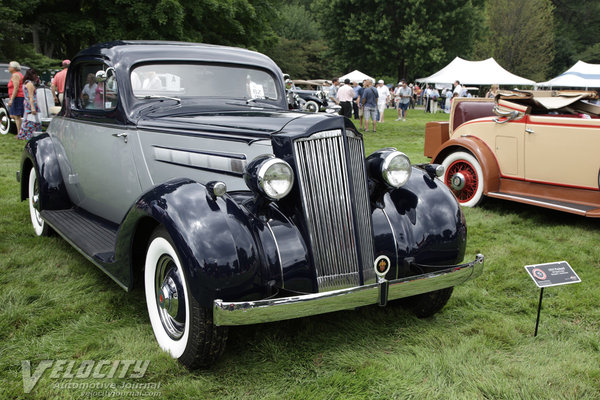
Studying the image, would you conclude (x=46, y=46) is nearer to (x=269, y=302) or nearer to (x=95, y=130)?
(x=95, y=130)

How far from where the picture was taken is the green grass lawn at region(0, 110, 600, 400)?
2436 millimetres

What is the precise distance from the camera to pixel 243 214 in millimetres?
2516

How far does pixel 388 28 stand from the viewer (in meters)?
34.7

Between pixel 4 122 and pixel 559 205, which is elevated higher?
pixel 4 122

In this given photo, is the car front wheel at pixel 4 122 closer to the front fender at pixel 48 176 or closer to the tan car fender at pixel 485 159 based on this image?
the front fender at pixel 48 176

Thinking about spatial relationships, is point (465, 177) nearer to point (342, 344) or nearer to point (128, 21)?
point (342, 344)

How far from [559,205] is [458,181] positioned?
131cm

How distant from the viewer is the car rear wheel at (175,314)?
95.4 inches

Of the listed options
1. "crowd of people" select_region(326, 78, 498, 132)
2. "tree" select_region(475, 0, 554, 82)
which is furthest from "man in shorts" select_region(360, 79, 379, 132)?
"tree" select_region(475, 0, 554, 82)

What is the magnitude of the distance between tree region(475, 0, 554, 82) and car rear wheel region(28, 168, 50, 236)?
139 feet

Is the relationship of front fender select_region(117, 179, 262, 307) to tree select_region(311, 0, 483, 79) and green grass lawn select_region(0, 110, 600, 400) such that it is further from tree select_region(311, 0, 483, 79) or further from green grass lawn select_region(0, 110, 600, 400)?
tree select_region(311, 0, 483, 79)

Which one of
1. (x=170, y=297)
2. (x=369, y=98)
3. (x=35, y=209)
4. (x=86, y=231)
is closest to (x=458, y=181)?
(x=86, y=231)

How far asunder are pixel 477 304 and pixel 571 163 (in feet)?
8.72

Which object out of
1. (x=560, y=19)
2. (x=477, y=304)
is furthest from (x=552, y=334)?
(x=560, y=19)
